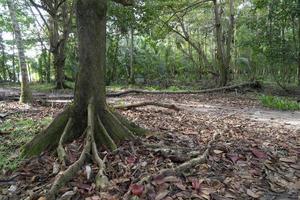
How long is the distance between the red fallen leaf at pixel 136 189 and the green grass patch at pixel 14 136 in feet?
5.83

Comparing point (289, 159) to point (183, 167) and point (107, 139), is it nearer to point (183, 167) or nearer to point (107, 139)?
point (183, 167)

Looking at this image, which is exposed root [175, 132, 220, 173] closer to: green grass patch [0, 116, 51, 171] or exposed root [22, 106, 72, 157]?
exposed root [22, 106, 72, 157]

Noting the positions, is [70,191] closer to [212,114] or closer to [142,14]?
[212,114]

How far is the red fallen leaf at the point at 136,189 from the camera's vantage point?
3414mm

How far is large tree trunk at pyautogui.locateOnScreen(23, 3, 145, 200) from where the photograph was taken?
4.69 metres

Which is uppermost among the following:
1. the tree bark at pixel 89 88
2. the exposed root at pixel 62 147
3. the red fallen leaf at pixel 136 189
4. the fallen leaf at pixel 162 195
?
the tree bark at pixel 89 88

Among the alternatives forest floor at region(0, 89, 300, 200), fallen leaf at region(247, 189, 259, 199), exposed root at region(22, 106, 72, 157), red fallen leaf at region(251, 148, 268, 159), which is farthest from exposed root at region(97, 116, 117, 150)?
red fallen leaf at region(251, 148, 268, 159)

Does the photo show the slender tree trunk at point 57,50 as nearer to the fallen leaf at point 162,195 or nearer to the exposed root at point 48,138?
the exposed root at point 48,138

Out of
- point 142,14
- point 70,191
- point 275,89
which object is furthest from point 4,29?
point 70,191

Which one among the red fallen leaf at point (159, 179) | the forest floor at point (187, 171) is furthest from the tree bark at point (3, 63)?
the red fallen leaf at point (159, 179)

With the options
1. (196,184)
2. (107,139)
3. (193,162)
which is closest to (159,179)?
(196,184)

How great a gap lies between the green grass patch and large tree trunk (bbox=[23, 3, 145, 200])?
259 millimetres

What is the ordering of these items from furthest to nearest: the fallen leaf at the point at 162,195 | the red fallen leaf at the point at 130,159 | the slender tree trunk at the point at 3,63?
1. the slender tree trunk at the point at 3,63
2. the red fallen leaf at the point at 130,159
3. the fallen leaf at the point at 162,195

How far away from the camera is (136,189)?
11.3 ft
